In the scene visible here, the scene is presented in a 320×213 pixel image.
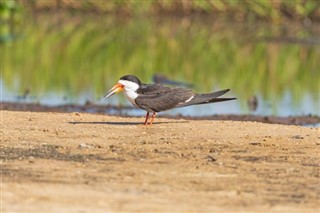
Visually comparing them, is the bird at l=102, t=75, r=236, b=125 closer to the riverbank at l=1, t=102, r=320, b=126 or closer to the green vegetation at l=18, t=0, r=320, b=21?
the riverbank at l=1, t=102, r=320, b=126

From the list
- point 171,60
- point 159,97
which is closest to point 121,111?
point 159,97

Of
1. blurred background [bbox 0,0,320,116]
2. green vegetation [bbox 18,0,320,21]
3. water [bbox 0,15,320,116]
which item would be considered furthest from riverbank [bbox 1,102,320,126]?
green vegetation [bbox 18,0,320,21]

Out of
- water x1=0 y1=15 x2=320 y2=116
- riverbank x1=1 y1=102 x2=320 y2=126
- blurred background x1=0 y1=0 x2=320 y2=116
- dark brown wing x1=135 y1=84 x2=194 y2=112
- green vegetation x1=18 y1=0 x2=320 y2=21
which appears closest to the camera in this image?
dark brown wing x1=135 y1=84 x2=194 y2=112

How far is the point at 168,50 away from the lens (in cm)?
2978

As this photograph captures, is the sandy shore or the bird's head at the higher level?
the bird's head

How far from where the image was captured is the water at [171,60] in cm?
1966

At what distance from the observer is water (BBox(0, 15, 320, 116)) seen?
64.5 feet

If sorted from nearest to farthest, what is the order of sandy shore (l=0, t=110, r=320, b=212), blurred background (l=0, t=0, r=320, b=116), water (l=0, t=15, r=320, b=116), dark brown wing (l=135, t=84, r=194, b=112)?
sandy shore (l=0, t=110, r=320, b=212) → dark brown wing (l=135, t=84, r=194, b=112) → water (l=0, t=15, r=320, b=116) → blurred background (l=0, t=0, r=320, b=116)

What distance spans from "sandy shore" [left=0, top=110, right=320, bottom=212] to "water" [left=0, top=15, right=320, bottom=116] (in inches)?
257

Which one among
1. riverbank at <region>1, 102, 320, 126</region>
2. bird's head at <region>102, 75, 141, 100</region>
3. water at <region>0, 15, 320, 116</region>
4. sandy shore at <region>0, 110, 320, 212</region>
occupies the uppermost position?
water at <region>0, 15, 320, 116</region>

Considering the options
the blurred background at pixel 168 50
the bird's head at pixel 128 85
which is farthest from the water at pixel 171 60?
the bird's head at pixel 128 85

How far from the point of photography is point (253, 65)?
2573cm

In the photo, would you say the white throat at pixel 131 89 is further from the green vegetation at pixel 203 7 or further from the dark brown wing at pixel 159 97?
the green vegetation at pixel 203 7

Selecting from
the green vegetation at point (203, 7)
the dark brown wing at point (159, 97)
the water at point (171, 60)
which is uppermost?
the green vegetation at point (203, 7)
